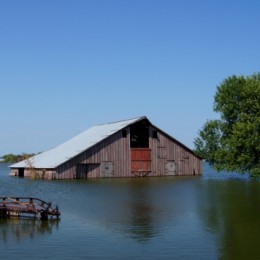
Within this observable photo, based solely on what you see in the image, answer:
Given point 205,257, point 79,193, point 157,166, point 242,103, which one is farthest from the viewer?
point 157,166

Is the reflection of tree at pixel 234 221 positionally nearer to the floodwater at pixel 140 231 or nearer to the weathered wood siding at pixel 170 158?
the floodwater at pixel 140 231

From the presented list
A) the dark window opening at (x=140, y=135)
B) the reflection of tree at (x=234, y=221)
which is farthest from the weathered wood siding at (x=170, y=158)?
the reflection of tree at (x=234, y=221)

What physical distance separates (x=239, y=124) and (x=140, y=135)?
91.2ft

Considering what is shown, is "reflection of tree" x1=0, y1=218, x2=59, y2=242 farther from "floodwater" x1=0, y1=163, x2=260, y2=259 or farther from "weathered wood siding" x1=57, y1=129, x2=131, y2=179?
"weathered wood siding" x1=57, y1=129, x2=131, y2=179

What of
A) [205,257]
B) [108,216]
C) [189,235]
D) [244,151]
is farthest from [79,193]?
[205,257]

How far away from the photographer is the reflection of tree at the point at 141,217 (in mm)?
26044

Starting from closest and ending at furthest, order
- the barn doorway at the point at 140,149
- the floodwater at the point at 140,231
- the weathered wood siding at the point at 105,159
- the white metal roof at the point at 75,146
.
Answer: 1. the floodwater at the point at 140,231
2. the weathered wood siding at the point at 105,159
3. the white metal roof at the point at 75,146
4. the barn doorway at the point at 140,149

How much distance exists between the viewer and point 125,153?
3105 inches

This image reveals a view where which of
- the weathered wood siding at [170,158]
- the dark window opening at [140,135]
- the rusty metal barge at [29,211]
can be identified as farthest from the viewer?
the dark window opening at [140,135]

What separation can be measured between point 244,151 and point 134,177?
24975 millimetres

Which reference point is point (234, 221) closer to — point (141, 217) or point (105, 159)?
point (141, 217)

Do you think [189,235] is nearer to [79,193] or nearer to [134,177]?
Result: [79,193]

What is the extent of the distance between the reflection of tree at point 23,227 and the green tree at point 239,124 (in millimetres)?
31580

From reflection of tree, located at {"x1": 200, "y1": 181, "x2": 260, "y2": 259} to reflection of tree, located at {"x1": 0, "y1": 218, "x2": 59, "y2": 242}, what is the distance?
9413mm
